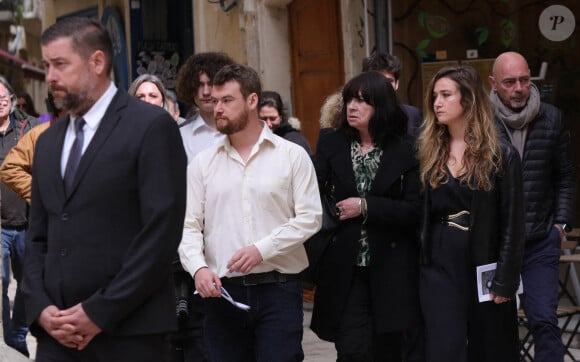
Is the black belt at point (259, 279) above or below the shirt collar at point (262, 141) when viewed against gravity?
below

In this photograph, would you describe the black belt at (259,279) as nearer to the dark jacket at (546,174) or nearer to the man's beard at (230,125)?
the man's beard at (230,125)

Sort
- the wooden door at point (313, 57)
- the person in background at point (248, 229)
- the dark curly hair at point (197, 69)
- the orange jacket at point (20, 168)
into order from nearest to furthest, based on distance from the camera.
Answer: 1. the person in background at point (248, 229)
2. the dark curly hair at point (197, 69)
3. the orange jacket at point (20, 168)
4. the wooden door at point (313, 57)

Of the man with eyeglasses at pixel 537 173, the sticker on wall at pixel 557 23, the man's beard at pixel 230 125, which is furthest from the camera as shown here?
the sticker on wall at pixel 557 23

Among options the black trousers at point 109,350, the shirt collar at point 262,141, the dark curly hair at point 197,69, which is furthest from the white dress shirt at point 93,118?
the dark curly hair at point 197,69

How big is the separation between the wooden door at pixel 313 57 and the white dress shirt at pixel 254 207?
225 inches

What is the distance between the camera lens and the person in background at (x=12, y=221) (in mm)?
9133

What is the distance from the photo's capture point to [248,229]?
5.81m

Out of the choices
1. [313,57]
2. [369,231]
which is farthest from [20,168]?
[313,57]

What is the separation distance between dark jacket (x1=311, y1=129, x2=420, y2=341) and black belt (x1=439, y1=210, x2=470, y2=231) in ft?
0.68

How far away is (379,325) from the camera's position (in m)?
6.26

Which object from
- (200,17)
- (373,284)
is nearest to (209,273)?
(373,284)

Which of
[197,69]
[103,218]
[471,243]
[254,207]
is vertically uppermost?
[197,69]

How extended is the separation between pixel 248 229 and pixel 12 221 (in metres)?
4.03

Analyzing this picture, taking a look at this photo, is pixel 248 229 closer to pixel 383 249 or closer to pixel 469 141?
pixel 383 249
